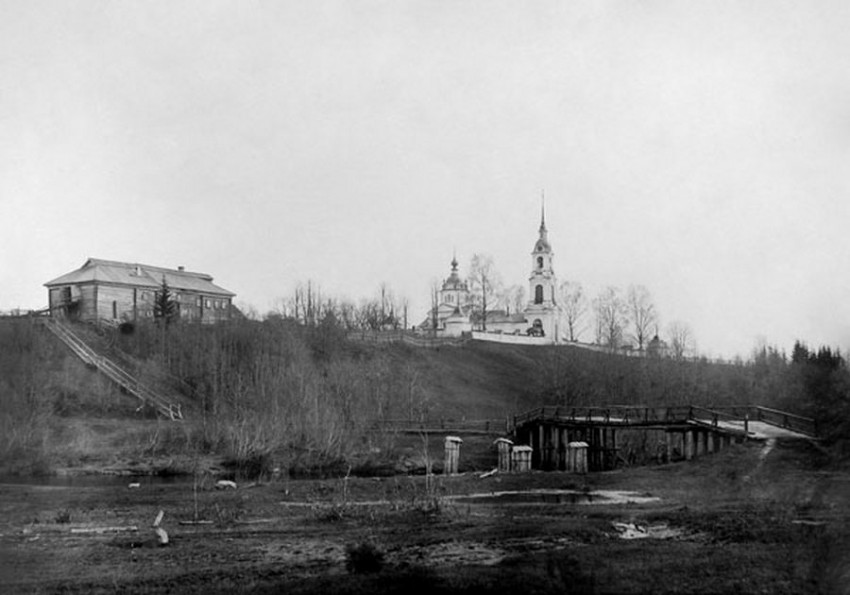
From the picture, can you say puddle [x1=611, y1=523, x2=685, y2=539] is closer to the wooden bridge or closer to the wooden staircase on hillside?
the wooden bridge

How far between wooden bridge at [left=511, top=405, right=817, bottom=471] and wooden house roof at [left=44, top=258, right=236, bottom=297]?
144ft

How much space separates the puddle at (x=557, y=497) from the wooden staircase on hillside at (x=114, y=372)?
1191 inches

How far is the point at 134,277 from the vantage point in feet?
267

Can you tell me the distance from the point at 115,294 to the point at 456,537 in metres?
66.5

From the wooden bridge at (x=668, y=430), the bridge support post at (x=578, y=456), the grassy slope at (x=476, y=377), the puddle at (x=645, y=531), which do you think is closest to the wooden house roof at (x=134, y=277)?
the grassy slope at (x=476, y=377)

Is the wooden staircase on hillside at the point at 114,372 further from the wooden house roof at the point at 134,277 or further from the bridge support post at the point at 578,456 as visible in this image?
the bridge support post at the point at 578,456

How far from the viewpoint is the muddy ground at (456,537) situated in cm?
1476

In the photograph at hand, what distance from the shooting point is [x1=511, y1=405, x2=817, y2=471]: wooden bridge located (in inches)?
1446

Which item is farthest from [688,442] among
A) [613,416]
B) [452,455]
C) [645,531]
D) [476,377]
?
[476,377]

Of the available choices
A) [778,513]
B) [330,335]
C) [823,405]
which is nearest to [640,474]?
[823,405]

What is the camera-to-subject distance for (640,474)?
32500 mm

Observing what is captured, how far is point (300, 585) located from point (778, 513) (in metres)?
12.6

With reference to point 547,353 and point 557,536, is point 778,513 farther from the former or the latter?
point 547,353

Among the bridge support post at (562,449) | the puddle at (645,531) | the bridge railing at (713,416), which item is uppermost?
the bridge railing at (713,416)
